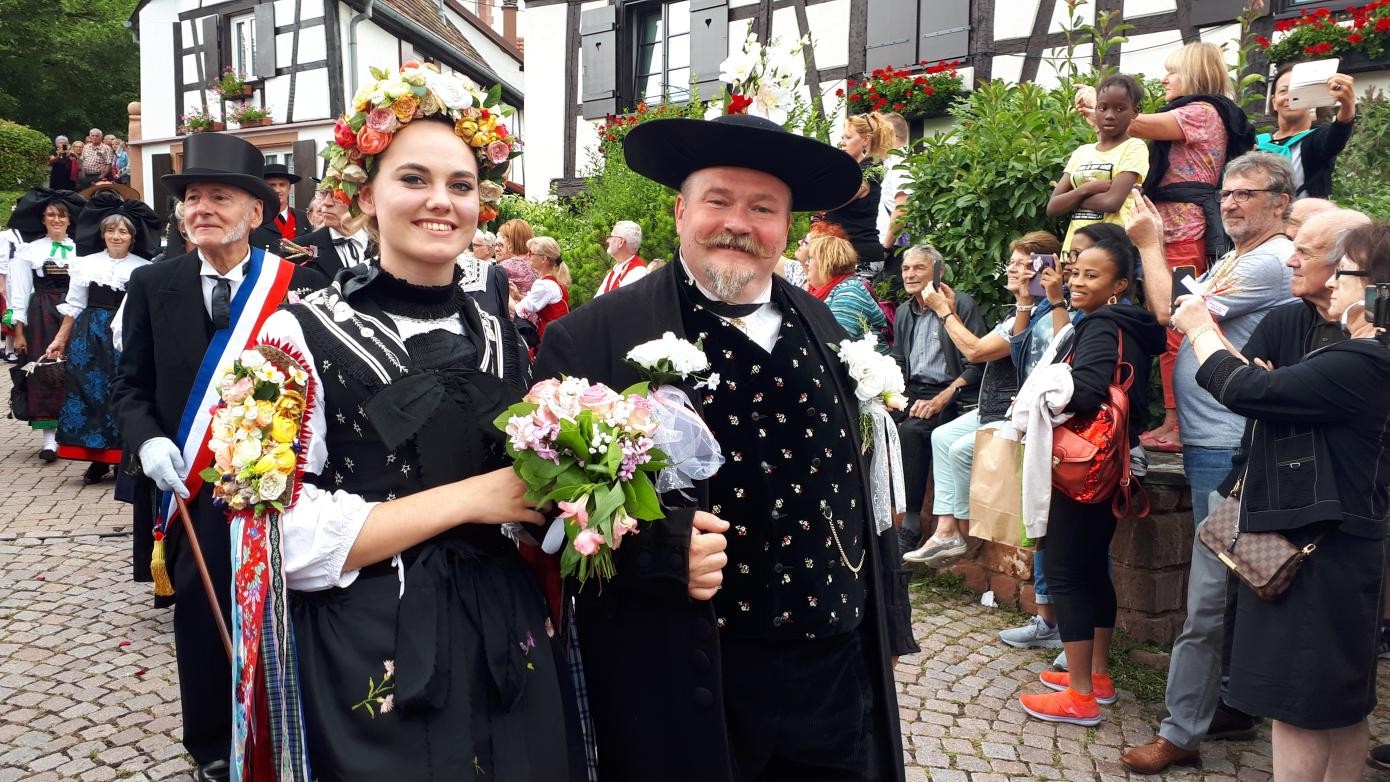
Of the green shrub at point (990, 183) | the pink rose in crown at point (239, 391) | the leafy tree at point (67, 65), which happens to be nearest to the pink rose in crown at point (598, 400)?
the pink rose in crown at point (239, 391)

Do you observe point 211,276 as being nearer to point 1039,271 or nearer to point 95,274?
point 1039,271

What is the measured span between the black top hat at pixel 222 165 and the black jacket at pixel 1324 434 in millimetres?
3372

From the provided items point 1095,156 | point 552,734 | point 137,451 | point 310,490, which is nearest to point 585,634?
point 552,734

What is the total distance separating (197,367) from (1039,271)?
3.93m

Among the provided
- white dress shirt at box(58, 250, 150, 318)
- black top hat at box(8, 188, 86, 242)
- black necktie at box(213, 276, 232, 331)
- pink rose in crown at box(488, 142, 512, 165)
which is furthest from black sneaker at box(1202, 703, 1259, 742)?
black top hat at box(8, 188, 86, 242)

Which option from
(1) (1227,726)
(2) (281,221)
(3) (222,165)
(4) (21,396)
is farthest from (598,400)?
(4) (21,396)

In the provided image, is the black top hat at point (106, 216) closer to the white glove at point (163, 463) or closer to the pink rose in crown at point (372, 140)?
the white glove at point (163, 463)

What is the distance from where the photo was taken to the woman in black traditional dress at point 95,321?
7918 millimetres

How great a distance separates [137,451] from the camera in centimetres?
338

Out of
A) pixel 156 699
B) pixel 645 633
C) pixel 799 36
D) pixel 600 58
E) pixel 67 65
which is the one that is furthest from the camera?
pixel 67 65

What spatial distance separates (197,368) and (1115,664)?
13.4ft

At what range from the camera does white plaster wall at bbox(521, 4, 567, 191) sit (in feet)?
55.7

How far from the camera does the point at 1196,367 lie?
168 inches

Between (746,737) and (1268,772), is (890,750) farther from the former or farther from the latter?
(1268,772)
